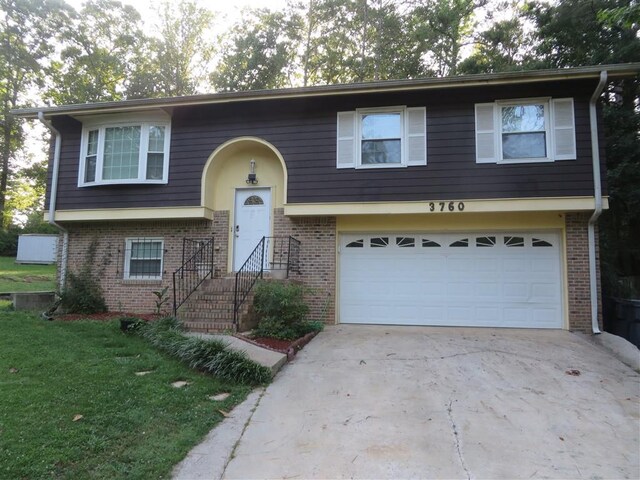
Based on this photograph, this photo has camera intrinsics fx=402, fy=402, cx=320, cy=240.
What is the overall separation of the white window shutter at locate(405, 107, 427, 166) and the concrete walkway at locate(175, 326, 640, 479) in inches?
160

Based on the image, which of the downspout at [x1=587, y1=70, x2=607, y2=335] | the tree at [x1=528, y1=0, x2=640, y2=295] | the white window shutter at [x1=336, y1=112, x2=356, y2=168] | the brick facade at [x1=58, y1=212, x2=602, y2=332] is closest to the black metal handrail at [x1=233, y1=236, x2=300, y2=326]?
the brick facade at [x1=58, y1=212, x2=602, y2=332]

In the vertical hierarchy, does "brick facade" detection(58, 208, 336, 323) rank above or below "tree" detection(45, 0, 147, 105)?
below

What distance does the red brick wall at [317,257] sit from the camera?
29.9 ft

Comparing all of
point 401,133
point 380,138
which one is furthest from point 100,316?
point 401,133

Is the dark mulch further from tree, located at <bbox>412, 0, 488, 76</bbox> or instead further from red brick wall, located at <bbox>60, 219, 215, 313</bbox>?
tree, located at <bbox>412, 0, 488, 76</bbox>

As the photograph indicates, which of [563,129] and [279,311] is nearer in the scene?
[279,311]

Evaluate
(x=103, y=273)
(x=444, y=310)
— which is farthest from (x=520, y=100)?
(x=103, y=273)

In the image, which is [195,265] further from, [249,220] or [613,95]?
[613,95]

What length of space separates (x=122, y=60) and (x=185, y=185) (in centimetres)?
1804

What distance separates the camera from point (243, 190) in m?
10.1

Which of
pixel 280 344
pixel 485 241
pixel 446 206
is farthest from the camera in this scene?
pixel 485 241

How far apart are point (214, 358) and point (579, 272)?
751 cm

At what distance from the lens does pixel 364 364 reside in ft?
19.9

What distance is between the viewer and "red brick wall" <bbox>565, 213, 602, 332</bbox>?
27.2ft
